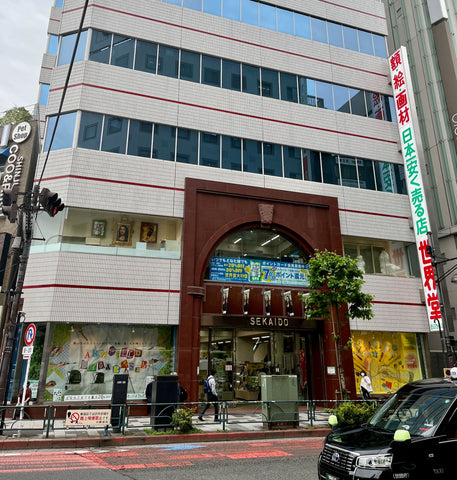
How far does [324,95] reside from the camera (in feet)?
78.3

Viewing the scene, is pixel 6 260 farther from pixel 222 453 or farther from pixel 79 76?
pixel 222 453

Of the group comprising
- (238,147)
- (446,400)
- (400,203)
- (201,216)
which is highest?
(238,147)

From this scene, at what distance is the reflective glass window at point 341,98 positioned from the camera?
945 inches

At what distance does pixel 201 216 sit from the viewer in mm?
19297

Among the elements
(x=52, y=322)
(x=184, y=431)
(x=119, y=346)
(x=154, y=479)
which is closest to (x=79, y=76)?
(x=52, y=322)

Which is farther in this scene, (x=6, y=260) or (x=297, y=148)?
(x=297, y=148)

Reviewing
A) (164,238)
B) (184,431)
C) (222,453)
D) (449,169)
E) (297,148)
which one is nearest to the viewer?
(222,453)

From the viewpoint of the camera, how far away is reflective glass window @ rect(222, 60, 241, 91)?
2181 centimetres

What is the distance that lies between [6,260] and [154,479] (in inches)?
669

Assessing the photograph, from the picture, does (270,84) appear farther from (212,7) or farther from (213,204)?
(213,204)

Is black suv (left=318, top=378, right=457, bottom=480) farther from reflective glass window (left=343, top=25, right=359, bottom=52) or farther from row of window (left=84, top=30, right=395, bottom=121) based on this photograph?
reflective glass window (left=343, top=25, right=359, bottom=52)

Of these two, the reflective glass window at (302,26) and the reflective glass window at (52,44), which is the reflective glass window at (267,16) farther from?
the reflective glass window at (52,44)

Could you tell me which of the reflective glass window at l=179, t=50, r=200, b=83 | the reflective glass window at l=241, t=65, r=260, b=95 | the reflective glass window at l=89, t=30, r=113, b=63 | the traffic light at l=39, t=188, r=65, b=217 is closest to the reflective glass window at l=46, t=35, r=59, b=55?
the reflective glass window at l=89, t=30, r=113, b=63

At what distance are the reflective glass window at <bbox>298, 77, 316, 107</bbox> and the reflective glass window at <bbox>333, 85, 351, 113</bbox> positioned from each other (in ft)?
4.93
